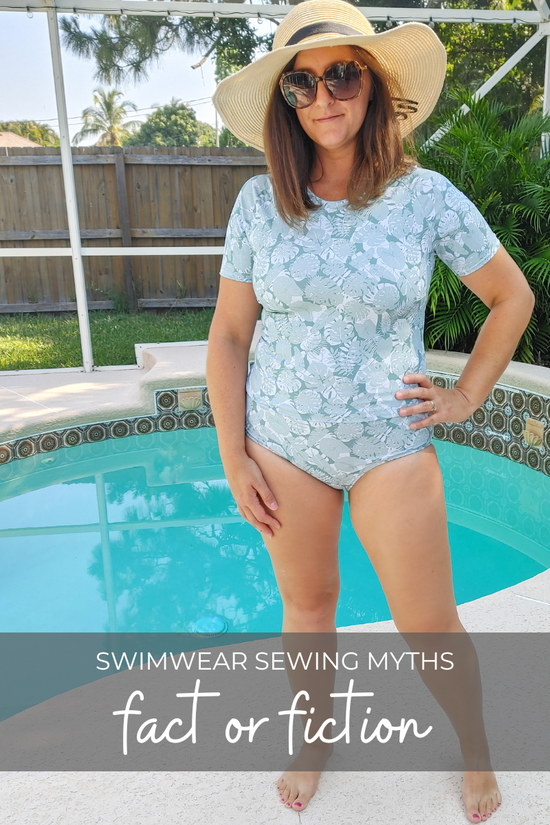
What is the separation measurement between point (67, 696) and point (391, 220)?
1439mm

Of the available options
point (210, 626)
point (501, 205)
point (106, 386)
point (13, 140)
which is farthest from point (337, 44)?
point (13, 140)

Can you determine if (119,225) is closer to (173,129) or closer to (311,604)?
(173,129)

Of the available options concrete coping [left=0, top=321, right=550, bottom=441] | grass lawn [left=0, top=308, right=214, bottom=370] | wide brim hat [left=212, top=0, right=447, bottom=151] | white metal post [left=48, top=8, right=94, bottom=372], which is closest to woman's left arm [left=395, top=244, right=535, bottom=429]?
wide brim hat [left=212, top=0, right=447, bottom=151]

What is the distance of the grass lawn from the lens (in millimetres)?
6383

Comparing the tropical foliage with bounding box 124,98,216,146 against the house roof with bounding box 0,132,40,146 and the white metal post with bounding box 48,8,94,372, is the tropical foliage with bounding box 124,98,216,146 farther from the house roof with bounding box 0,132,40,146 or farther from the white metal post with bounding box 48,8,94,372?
the white metal post with bounding box 48,8,94,372

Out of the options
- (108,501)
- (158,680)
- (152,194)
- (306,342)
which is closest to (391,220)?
(306,342)

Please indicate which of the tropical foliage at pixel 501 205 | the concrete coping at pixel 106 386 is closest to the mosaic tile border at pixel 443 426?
the concrete coping at pixel 106 386

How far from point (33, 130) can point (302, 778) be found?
6.03m

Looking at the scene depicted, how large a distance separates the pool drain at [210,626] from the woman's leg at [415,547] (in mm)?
1387

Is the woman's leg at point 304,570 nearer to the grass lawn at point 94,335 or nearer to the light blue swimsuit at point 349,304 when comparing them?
the light blue swimsuit at point 349,304

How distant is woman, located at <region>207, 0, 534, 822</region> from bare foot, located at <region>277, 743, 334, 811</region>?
0.32 meters

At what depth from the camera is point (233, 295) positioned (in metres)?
1.38

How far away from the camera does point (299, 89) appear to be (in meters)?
1.28

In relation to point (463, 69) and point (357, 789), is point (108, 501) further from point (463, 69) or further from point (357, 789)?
point (463, 69)
